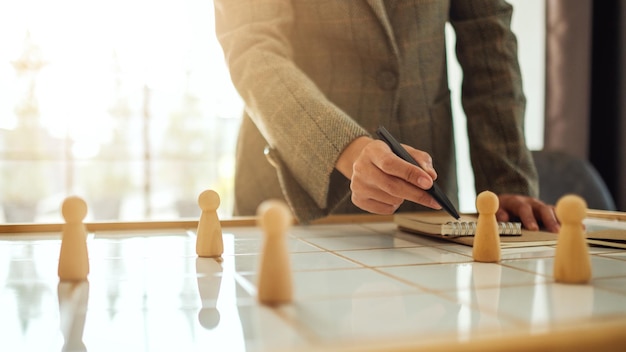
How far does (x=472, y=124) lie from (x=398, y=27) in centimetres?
32

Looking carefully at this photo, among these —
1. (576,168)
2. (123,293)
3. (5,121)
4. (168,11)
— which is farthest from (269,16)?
(5,121)

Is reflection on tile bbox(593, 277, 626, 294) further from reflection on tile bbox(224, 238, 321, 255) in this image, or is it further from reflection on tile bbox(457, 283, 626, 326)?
reflection on tile bbox(224, 238, 321, 255)

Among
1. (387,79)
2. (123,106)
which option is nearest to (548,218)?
(387,79)

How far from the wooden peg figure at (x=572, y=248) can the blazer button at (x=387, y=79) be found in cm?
75

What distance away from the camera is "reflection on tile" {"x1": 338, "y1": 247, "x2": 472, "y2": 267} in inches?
28.2

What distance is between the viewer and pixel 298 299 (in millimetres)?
509

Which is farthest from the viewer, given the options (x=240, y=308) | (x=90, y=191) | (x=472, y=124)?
(x=90, y=191)

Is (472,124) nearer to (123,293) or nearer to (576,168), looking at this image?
(576,168)

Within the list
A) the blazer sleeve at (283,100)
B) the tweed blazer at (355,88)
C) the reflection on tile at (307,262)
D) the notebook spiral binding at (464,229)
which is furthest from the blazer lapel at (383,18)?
the reflection on tile at (307,262)

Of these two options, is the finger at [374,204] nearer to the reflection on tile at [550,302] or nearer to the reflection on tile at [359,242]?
the reflection on tile at [359,242]

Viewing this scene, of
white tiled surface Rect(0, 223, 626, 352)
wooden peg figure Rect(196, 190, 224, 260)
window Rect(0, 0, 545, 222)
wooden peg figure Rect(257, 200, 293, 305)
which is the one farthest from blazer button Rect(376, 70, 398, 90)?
window Rect(0, 0, 545, 222)

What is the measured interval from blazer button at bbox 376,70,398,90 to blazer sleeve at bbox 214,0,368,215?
8.0 inches

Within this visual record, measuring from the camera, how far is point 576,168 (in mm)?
1881

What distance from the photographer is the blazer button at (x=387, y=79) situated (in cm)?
131
